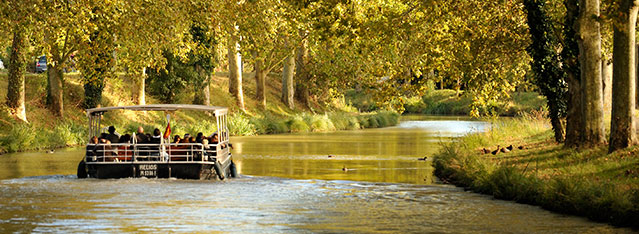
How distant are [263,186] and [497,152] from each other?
30.7 ft

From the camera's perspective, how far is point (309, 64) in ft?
252

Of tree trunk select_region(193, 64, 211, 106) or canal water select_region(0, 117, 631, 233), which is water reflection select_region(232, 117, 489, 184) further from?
tree trunk select_region(193, 64, 211, 106)

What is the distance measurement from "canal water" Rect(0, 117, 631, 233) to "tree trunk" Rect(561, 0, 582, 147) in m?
4.34

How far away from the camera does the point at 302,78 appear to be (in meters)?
78.8

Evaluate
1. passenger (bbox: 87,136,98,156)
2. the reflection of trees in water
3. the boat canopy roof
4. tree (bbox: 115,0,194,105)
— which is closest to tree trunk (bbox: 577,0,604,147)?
the boat canopy roof

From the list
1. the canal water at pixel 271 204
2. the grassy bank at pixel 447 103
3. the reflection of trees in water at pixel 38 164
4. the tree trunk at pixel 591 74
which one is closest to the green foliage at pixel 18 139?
the reflection of trees in water at pixel 38 164

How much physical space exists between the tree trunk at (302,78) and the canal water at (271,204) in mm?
43579

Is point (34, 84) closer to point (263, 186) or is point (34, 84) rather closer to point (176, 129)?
point (176, 129)

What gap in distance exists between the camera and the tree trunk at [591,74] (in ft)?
84.3

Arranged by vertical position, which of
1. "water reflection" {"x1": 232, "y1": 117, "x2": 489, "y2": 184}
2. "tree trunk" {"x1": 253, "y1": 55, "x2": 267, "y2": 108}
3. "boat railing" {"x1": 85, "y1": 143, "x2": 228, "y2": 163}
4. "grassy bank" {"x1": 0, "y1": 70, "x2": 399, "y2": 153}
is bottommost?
"water reflection" {"x1": 232, "y1": 117, "x2": 489, "y2": 184}

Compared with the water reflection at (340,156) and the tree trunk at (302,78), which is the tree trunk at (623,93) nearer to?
the water reflection at (340,156)

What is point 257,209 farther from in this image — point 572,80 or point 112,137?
point 572,80

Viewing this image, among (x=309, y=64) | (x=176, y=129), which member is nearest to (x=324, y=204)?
(x=176, y=129)

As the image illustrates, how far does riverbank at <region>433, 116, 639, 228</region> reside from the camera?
18.4 meters
